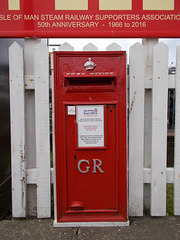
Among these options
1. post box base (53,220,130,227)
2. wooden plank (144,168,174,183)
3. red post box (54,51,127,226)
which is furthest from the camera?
wooden plank (144,168,174,183)

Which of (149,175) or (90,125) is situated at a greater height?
(90,125)

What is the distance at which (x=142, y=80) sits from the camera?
6.90 feet

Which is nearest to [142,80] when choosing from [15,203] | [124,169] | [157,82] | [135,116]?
[157,82]

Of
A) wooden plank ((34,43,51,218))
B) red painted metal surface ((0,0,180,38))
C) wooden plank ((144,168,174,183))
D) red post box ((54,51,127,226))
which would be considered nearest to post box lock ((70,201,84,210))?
red post box ((54,51,127,226))

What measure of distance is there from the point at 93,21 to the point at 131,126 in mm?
1210

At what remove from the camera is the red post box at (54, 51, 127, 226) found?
1890 mm

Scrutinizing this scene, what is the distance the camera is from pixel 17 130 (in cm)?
215

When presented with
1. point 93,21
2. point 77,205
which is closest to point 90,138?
point 77,205

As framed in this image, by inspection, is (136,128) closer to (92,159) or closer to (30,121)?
(92,159)

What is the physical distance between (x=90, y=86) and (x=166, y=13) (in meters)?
1.20

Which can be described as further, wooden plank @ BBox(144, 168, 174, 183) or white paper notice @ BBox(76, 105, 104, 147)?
wooden plank @ BBox(144, 168, 174, 183)

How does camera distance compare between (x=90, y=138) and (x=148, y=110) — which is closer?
(x=90, y=138)

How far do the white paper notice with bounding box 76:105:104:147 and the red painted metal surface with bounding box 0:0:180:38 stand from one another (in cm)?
86

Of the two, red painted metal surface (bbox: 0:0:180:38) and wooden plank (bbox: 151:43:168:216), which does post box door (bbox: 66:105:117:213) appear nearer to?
wooden plank (bbox: 151:43:168:216)
